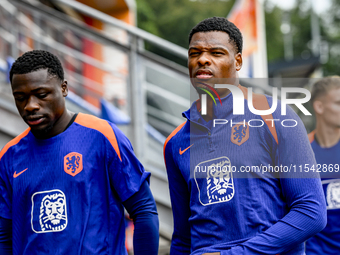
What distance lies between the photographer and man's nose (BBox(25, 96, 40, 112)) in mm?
2395

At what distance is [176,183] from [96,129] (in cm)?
56

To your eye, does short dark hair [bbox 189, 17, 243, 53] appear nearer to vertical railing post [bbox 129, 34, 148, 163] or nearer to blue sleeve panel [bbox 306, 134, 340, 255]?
blue sleeve panel [bbox 306, 134, 340, 255]

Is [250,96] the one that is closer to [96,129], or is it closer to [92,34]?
[96,129]

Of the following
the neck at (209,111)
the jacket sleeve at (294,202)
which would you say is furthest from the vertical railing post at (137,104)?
the jacket sleeve at (294,202)

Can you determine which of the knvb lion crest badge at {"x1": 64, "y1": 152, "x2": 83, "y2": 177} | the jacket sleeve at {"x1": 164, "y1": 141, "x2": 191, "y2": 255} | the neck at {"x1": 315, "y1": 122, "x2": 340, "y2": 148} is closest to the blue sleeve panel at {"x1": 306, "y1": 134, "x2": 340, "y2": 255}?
the neck at {"x1": 315, "y1": 122, "x2": 340, "y2": 148}

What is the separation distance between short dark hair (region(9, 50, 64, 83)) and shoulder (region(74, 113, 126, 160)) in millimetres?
285

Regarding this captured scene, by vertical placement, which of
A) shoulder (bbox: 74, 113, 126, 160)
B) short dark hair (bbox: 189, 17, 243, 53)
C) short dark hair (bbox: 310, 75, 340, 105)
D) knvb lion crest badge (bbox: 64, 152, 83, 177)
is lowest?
knvb lion crest badge (bbox: 64, 152, 83, 177)

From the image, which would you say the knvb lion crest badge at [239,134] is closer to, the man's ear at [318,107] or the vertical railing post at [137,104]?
the man's ear at [318,107]

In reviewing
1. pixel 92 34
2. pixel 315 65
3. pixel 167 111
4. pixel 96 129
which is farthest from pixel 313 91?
pixel 315 65

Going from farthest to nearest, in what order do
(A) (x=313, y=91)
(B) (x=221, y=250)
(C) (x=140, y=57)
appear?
1. (C) (x=140, y=57)
2. (A) (x=313, y=91)
3. (B) (x=221, y=250)

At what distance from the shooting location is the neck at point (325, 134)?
12.2 feet

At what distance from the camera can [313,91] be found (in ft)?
12.3

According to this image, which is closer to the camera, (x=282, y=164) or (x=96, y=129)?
(x=282, y=164)

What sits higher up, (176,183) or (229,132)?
(229,132)
